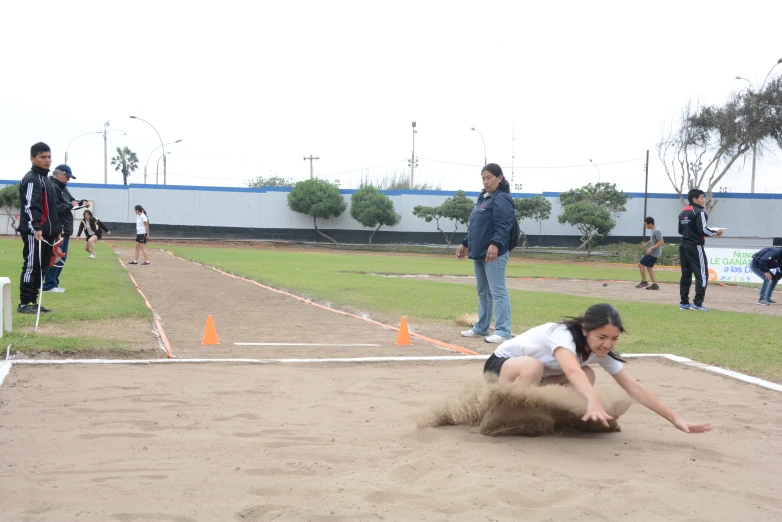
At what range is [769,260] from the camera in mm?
16094

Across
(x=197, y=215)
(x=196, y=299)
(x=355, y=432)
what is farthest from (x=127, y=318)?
(x=197, y=215)

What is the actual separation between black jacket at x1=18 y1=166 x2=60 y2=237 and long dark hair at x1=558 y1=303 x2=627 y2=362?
7819 millimetres

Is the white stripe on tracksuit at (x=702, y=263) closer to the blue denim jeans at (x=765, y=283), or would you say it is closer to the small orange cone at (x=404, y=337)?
the blue denim jeans at (x=765, y=283)

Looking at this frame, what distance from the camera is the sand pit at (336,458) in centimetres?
358

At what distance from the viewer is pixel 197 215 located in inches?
2429

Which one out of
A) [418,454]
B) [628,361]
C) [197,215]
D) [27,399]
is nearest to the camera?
[418,454]

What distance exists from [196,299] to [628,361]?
8.69 metres

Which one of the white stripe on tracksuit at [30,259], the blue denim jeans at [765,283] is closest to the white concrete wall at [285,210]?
the blue denim jeans at [765,283]

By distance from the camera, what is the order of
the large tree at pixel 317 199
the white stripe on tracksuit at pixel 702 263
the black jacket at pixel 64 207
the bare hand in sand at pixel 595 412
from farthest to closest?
the large tree at pixel 317 199 < the white stripe on tracksuit at pixel 702 263 < the black jacket at pixel 64 207 < the bare hand in sand at pixel 595 412

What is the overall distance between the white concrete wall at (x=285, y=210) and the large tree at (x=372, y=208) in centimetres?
223

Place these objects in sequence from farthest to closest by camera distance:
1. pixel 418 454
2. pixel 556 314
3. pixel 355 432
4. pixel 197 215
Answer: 1. pixel 197 215
2. pixel 556 314
3. pixel 355 432
4. pixel 418 454

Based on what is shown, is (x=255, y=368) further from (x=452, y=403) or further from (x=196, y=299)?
(x=196, y=299)

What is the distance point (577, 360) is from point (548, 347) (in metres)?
0.24

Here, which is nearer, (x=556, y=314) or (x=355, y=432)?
(x=355, y=432)
